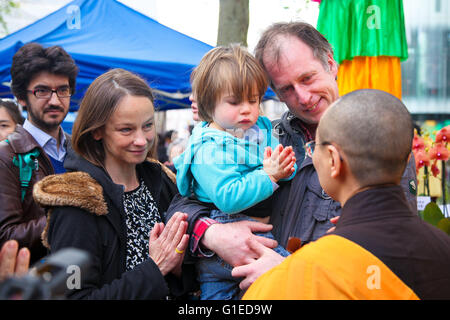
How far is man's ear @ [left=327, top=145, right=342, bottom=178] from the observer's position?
1410 mm

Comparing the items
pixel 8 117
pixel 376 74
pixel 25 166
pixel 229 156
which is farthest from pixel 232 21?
pixel 229 156

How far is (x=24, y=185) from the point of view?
2578 mm

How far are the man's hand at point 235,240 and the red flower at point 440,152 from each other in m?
2.51

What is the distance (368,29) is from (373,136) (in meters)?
2.58

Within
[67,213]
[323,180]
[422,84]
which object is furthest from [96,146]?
[422,84]

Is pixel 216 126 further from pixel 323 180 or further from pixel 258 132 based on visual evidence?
pixel 323 180

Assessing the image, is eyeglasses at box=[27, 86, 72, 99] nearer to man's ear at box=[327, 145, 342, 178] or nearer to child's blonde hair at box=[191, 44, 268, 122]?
child's blonde hair at box=[191, 44, 268, 122]

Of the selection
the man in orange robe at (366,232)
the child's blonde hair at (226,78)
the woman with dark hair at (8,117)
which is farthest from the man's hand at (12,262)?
the woman with dark hair at (8,117)

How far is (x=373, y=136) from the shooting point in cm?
137

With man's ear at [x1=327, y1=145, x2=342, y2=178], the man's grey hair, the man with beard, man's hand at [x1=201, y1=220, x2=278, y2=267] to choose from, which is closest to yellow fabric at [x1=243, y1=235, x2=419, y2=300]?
man's ear at [x1=327, y1=145, x2=342, y2=178]

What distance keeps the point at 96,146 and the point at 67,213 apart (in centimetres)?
50

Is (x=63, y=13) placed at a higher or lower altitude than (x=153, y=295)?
higher

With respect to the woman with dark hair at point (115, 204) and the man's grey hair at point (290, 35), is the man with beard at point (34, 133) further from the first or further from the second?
the man's grey hair at point (290, 35)

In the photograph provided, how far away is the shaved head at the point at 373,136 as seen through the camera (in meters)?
1.37
